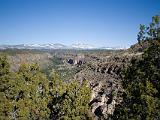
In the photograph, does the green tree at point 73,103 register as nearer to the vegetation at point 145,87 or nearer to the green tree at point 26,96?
the green tree at point 26,96

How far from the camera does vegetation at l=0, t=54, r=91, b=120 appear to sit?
36.6 metres

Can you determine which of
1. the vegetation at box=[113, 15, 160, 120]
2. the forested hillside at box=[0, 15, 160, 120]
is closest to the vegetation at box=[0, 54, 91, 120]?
the forested hillside at box=[0, 15, 160, 120]

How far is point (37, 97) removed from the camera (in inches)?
1644

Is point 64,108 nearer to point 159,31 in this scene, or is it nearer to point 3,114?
point 3,114

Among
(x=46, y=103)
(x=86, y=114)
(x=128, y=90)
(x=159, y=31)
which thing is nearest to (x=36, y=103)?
(x=46, y=103)

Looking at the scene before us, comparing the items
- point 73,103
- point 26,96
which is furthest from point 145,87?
point 26,96

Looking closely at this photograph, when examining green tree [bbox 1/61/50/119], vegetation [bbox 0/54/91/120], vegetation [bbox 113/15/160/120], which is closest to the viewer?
vegetation [bbox 113/15/160/120]

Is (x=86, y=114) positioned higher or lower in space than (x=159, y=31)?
lower

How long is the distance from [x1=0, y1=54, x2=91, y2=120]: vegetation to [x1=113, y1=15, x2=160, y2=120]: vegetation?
11.6m

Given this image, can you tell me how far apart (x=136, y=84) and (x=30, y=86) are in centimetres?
2064

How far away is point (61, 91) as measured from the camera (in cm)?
3950

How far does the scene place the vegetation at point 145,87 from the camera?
23141 mm

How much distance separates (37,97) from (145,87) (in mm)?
21642

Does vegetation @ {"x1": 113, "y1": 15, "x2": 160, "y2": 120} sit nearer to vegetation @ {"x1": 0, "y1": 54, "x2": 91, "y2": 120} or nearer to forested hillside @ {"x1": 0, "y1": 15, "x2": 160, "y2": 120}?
forested hillside @ {"x1": 0, "y1": 15, "x2": 160, "y2": 120}
